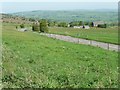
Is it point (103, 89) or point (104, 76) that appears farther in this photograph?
point (104, 76)

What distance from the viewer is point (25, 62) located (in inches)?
938

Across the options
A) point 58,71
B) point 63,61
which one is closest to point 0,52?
point 63,61

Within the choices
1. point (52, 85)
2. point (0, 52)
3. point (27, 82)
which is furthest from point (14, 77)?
point (0, 52)

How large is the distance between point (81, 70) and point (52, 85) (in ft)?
17.5

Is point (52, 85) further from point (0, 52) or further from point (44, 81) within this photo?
point (0, 52)

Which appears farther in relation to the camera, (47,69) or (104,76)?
(47,69)

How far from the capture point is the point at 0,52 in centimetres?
2606

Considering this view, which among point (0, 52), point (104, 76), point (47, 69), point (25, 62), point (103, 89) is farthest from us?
point (0, 52)

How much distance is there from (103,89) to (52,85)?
8.53ft

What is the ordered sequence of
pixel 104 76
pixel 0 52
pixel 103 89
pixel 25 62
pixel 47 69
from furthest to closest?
pixel 0 52 → pixel 25 62 → pixel 47 69 → pixel 104 76 → pixel 103 89

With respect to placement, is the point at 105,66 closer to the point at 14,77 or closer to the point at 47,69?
the point at 47,69

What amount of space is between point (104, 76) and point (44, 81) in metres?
4.24

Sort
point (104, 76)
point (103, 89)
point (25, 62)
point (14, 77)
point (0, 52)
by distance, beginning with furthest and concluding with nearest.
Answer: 1. point (0, 52)
2. point (25, 62)
3. point (104, 76)
4. point (14, 77)
5. point (103, 89)

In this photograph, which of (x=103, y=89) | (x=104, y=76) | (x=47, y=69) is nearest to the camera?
(x=103, y=89)
